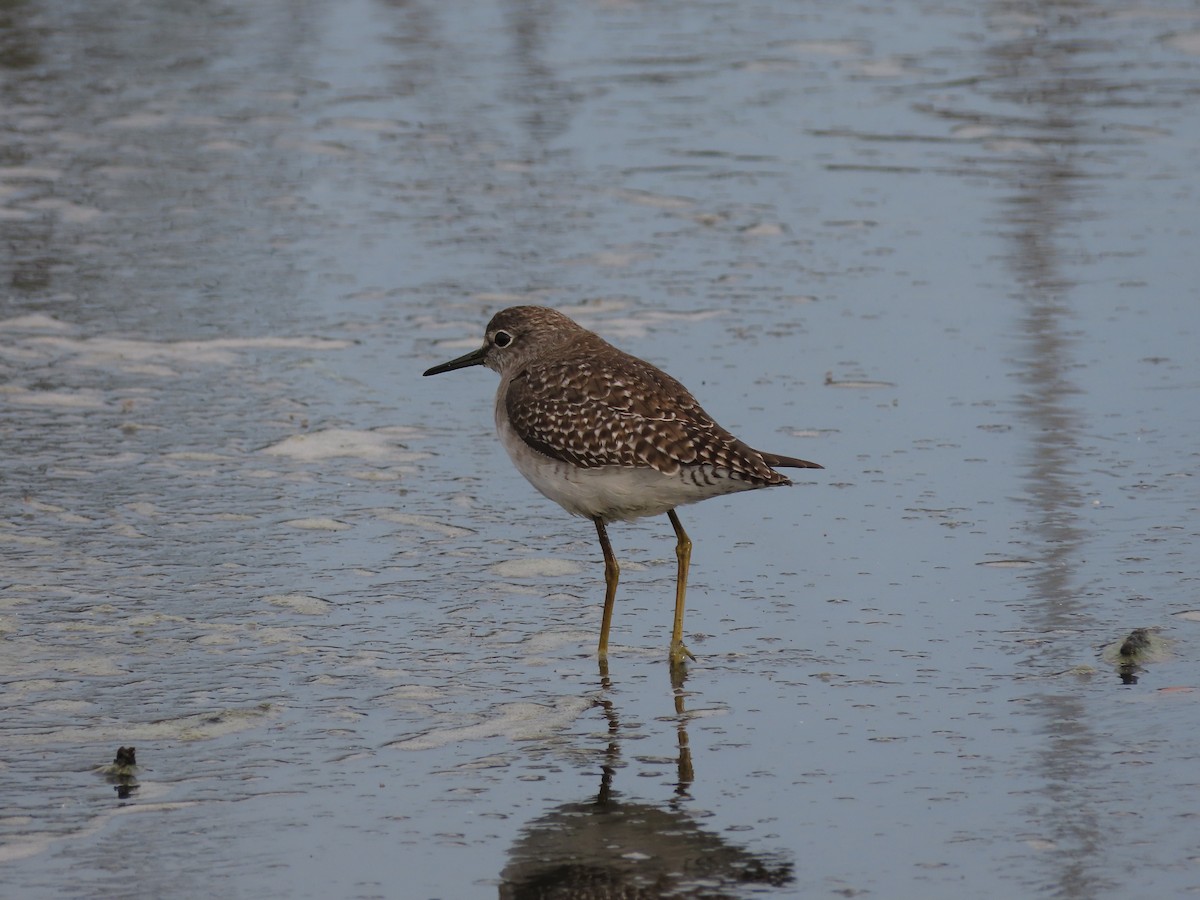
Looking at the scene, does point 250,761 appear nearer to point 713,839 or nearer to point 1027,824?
point 713,839

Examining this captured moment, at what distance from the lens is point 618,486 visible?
21.4 feet

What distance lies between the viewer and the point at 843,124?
14.0 m

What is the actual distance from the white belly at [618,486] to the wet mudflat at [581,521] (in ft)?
1.39

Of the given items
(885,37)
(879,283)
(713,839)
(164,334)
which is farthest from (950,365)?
(885,37)

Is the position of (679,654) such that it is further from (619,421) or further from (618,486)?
(619,421)

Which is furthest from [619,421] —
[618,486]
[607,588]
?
[607,588]

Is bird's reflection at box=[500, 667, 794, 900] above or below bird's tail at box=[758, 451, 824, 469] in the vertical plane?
below

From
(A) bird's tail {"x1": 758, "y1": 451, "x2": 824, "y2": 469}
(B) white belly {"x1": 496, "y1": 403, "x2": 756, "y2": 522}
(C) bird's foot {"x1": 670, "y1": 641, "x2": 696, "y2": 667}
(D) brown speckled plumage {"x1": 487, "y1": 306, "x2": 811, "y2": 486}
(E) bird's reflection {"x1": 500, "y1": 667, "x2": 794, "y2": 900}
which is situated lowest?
(C) bird's foot {"x1": 670, "y1": 641, "x2": 696, "y2": 667}

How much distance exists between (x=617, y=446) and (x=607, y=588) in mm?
513

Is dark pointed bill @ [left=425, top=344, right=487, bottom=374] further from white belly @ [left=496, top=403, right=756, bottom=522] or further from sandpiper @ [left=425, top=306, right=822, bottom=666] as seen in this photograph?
white belly @ [left=496, top=403, right=756, bottom=522]

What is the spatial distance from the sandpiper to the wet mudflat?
42 cm

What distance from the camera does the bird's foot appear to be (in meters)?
6.30

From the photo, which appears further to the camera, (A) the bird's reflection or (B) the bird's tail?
(B) the bird's tail

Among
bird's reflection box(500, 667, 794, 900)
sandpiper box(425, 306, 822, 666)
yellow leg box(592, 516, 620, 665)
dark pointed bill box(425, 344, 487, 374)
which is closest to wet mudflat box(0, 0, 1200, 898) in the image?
bird's reflection box(500, 667, 794, 900)
